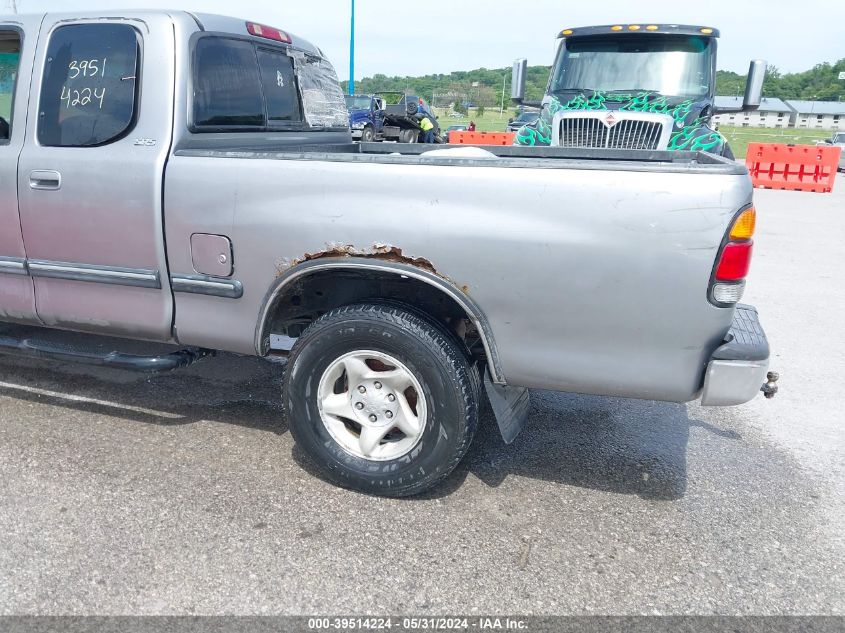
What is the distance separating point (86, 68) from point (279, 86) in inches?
42.6

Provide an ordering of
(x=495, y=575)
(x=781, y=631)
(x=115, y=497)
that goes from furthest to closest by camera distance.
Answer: (x=115, y=497), (x=495, y=575), (x=781, y=631)

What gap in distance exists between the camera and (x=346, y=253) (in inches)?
113

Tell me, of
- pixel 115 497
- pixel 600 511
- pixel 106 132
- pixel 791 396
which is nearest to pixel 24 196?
pixel 106 132

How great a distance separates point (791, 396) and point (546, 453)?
1.91 meters

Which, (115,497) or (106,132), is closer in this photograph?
(115,497)

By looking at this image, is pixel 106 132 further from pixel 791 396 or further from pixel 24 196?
pixel 791 396

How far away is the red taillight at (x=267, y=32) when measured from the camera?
151 inches

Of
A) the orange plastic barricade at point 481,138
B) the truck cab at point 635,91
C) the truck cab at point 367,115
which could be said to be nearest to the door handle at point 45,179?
the truck cab at point 635,91

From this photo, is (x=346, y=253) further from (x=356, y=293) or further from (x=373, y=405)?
(x=373, y=405)

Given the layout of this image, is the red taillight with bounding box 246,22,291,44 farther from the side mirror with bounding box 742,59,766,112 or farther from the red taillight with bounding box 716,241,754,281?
the side mirror with bounding box 742,59,766,112

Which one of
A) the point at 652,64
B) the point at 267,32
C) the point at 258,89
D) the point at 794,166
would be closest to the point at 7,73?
the point at 258,89

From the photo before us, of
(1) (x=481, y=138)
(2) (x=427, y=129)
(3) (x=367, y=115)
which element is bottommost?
(1) (x=481, y=138)

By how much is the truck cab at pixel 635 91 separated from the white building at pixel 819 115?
113163 mm

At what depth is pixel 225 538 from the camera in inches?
110
